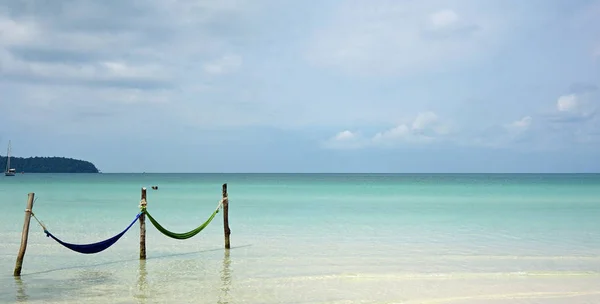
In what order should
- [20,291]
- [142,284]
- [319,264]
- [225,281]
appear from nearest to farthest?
[20,291] < [142,284] < [225,281] < [319,264]

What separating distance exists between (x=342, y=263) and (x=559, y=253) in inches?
212

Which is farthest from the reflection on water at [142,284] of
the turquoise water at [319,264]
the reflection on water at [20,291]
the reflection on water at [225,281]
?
the reflection on water at [20,291]

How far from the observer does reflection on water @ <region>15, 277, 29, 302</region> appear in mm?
8648

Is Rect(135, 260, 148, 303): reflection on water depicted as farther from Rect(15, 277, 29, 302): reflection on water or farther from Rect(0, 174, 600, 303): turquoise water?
Rect(15, 277, 29, 302): reflection on water

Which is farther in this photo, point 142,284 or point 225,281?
point 225,281

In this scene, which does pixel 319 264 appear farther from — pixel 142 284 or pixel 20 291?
pixel 20 291

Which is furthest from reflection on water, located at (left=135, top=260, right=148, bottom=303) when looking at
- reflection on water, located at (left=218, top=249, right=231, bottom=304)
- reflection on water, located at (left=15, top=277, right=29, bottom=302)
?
reflection on water, located at (left=15, top=277, right=29, bottom=302)

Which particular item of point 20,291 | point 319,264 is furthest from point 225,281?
point 20,291

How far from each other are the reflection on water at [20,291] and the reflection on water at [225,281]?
2.85 meters

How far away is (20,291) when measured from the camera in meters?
9.20

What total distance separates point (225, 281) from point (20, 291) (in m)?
3.21

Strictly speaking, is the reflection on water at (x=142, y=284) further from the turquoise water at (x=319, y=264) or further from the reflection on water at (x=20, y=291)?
the reflection on water at (x=20, y=291)

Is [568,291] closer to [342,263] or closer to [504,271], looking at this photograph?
[504,271]

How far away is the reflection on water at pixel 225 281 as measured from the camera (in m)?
8.72
